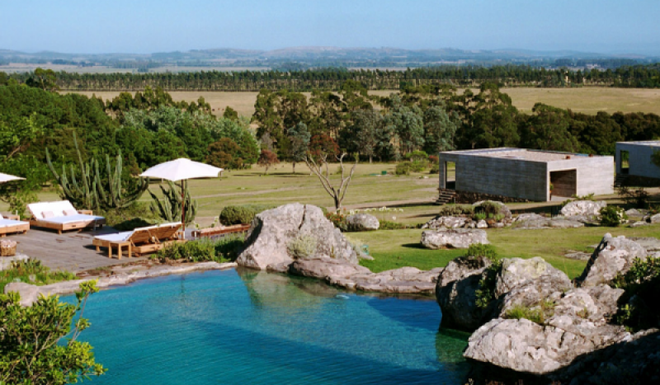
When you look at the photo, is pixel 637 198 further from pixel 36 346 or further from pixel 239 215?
pixel 36 346

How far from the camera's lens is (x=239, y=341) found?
997 cm

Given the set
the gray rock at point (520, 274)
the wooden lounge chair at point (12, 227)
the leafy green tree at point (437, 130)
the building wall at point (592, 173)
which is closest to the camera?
the gray rock at point (520, 274)

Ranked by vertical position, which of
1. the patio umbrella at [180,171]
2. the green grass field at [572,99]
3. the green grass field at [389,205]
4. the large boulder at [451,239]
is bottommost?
the green grass field at [389,205]

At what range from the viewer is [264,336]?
1016cm

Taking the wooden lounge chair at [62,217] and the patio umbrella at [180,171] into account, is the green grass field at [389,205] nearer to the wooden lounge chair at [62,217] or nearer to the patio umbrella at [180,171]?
the patio umbrella at [180,171]

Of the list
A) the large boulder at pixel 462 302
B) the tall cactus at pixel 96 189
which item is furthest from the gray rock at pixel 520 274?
the tall cactus at pixel 96 189

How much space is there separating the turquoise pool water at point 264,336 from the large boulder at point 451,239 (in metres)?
3.83

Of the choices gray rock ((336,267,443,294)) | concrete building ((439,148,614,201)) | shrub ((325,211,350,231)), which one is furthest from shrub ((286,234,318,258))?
concrete building ((439,148,614,201))

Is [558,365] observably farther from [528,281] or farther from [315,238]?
[315,238]

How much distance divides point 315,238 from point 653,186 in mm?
26165

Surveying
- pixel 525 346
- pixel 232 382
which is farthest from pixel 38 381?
pixel 525 346

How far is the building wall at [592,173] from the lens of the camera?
29.2m

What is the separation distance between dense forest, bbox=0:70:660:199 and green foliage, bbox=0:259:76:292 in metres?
32.8

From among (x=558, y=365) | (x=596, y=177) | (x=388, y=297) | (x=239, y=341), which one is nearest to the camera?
(x=558, y=365)
